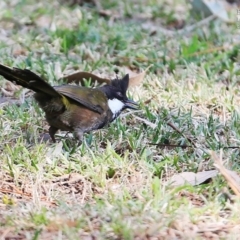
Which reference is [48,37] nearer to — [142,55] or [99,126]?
[142,55]

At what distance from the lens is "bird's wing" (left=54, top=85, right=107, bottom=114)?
491cm

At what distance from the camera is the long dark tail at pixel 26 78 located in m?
4.50

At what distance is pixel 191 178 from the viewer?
4320mm

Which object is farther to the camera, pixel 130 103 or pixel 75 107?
pixel 130 103

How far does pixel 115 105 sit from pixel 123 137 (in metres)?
0.34

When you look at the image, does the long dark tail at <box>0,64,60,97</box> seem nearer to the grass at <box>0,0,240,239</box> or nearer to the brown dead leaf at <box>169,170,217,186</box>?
the grass at <box>0,0,240,239</box>

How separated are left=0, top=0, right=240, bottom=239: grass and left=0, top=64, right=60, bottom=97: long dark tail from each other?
1.28 feet

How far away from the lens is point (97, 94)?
17.0ft

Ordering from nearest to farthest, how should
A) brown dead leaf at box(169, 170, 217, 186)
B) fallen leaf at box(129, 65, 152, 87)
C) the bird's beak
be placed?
brown dead leaf at box(169, 170, 217, 186)
the bird's beak
fallen leaf at box(129, 65, 152, 87)

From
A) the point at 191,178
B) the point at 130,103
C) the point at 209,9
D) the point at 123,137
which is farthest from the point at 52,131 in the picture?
the point at 209,9

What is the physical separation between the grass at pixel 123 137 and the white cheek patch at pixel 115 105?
0.12m

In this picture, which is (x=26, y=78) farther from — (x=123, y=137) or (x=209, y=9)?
(x=209, y=9)

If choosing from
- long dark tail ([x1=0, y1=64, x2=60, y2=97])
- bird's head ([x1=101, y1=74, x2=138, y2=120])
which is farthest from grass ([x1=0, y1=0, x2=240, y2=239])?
long dark tail ([x1=0, y1=64, x2=60, y2=97])

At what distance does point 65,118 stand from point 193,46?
262cm
